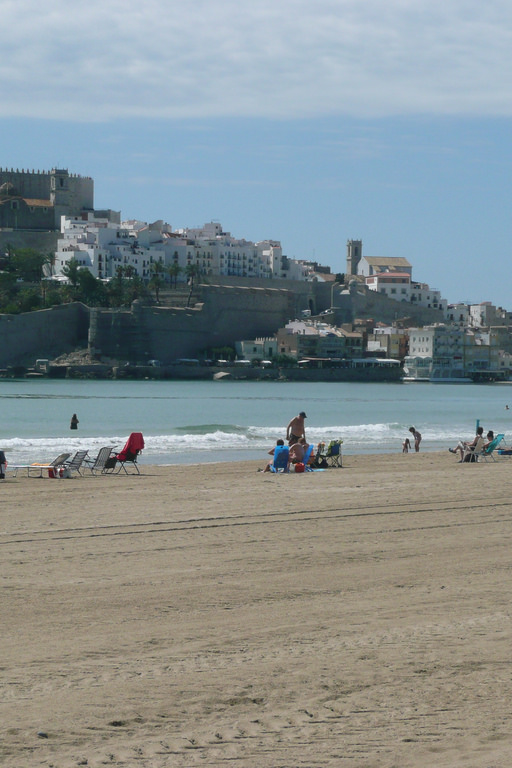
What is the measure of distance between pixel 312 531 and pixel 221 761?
13.4 ft

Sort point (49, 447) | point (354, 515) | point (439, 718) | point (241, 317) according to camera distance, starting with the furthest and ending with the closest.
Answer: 1. point (241, 317)
2. point (49, 447)
3. point (354, 515)
4. point (439, 718)

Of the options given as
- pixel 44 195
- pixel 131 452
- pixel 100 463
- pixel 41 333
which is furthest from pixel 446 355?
pixel 100 463

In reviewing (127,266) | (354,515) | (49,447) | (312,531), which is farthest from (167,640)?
(127,266)

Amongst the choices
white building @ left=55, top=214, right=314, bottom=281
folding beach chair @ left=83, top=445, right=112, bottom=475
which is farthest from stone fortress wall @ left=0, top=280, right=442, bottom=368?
folding beach chair @ left=83, top=445, right=112, bottom=475

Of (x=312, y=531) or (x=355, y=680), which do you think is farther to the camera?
(x=312, y=531)

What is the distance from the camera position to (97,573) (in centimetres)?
574

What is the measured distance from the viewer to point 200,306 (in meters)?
67.7

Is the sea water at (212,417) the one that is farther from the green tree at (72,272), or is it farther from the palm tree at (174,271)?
the palm tree at (174,271)

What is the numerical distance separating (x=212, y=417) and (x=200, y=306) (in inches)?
1473

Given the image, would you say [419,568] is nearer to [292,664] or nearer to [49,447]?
[292,664]

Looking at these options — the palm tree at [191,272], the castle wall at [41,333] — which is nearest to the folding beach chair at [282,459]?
the castle wall at [41,333]

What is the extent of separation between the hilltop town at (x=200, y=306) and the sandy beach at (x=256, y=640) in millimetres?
58483

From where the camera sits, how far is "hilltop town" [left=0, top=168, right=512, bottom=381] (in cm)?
6619

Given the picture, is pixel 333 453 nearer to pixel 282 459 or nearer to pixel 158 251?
pixel 282 459
